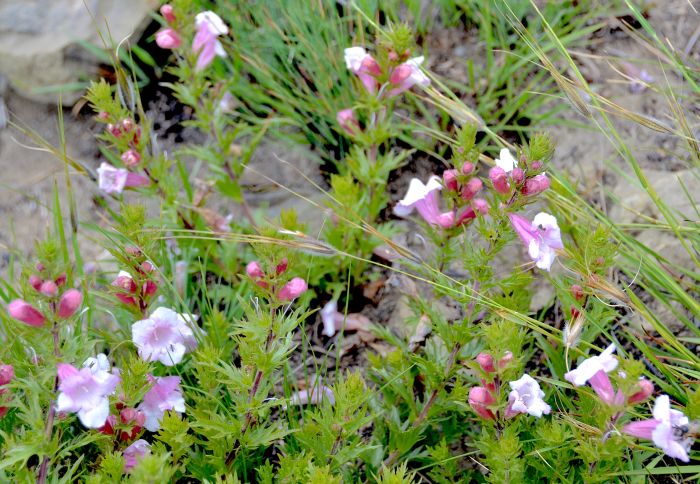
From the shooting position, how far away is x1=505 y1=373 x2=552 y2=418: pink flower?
208 cm

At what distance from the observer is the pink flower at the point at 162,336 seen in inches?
93.4

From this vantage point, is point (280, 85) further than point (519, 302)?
Yes

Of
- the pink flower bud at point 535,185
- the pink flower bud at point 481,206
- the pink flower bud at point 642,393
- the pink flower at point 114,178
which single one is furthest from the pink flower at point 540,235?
the pink flower at point 114,178

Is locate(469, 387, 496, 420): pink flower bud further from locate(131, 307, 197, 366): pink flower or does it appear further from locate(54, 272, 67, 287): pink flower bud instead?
locate(54, 272, 67, 287): pink flower bud

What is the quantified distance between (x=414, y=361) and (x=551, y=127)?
6.87 feet

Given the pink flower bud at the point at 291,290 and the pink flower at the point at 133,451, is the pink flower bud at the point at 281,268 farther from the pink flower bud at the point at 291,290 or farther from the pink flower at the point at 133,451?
the pink flower at the point at 133,451

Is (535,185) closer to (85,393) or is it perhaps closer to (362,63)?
(362,63)

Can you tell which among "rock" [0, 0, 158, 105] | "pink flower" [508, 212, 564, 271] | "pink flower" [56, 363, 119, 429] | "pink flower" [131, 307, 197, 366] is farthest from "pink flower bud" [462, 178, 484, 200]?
"rock" [0, 0, 158, 105]

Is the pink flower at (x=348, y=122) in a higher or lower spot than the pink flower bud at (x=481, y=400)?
higher

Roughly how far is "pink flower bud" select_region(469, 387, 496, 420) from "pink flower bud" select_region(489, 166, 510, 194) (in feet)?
1.95

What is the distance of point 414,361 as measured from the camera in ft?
8.05

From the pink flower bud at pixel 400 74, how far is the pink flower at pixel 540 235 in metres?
0.96

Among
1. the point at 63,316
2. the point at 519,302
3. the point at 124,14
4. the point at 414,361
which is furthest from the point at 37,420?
the point at 124,14

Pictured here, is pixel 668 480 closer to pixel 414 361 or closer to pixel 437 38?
pixel 414 361
